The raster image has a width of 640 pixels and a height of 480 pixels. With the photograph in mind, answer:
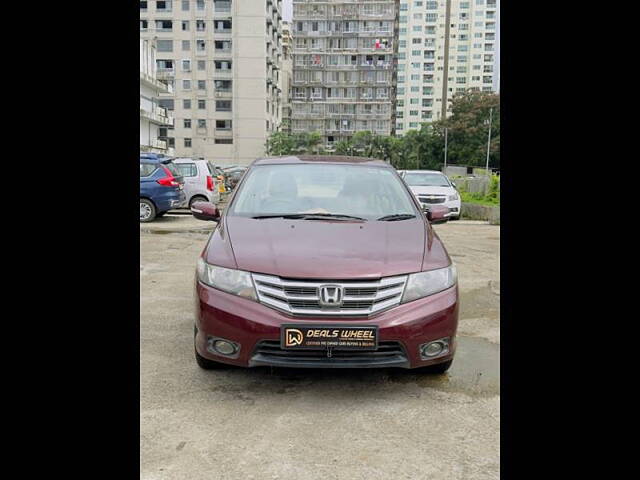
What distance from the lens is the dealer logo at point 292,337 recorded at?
3.09 metres

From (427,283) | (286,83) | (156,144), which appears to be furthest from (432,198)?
(286,83)

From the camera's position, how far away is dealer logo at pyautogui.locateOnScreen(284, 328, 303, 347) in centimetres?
309

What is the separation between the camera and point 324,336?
10.1ft

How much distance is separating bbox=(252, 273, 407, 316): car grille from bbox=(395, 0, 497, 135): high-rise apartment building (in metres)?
91.5

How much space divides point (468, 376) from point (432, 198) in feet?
38.7

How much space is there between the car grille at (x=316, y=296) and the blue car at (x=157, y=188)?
10897mm

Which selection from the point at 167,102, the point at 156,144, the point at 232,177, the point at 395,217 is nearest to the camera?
the point at 395,217

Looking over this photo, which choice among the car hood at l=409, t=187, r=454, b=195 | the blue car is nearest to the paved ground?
the blue car

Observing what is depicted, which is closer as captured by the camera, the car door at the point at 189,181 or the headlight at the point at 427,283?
the headlight at the point at 427,283

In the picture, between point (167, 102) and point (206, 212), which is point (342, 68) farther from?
point (206, 212)

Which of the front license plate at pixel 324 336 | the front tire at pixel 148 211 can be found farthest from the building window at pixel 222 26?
the front license plate at pixel 324 336

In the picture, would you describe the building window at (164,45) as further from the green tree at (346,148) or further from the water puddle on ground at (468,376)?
the water puddle on ground at (468,376)

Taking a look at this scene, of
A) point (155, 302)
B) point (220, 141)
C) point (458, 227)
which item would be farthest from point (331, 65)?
point (155, 302)
